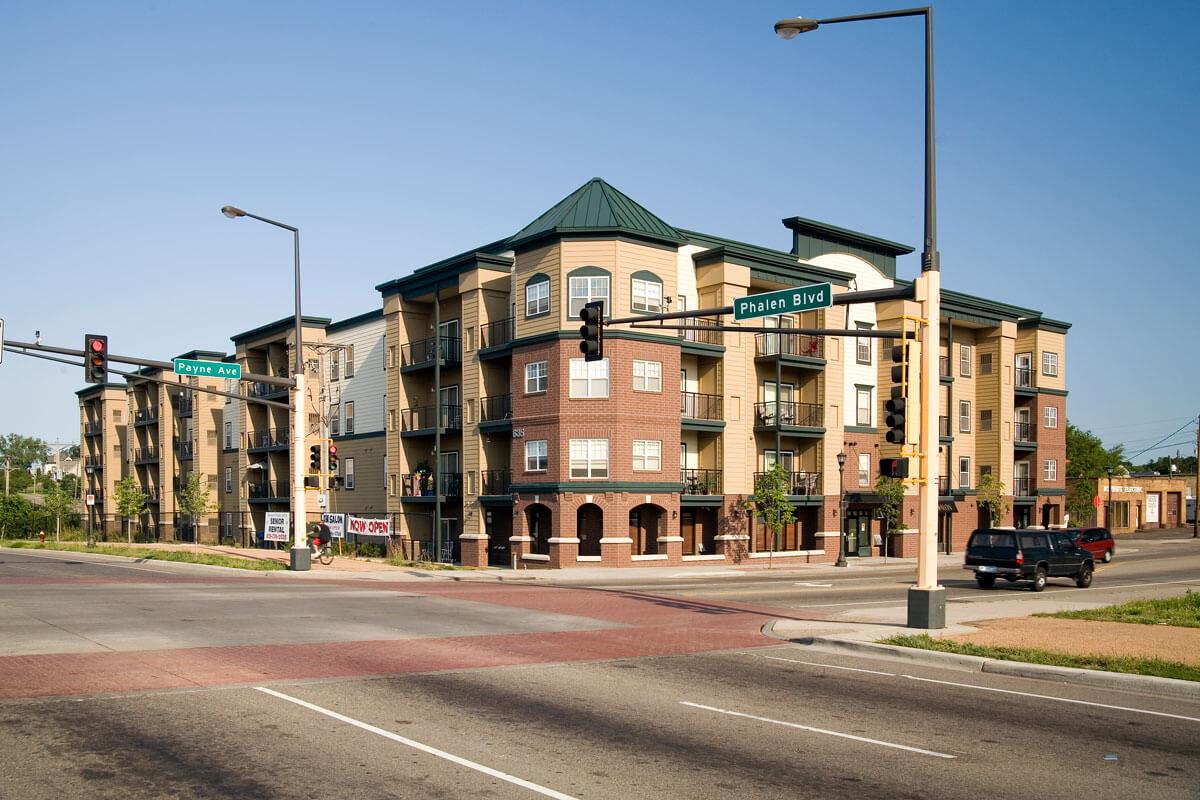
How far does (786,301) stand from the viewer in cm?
1833

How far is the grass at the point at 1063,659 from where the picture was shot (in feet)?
42.8

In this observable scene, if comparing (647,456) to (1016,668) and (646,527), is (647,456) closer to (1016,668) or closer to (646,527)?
(646,527)

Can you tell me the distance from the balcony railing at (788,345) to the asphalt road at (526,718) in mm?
30401

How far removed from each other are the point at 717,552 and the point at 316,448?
19.5 metres

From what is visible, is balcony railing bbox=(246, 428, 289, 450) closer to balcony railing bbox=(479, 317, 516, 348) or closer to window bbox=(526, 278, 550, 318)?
balcony railing bbox=(479, 317, 516, 348)

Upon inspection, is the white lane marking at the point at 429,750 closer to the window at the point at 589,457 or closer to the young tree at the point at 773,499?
the window at the point at 589,457

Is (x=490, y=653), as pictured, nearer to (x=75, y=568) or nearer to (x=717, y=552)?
(x=75, y=568)

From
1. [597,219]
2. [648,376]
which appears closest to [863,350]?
[648,376]

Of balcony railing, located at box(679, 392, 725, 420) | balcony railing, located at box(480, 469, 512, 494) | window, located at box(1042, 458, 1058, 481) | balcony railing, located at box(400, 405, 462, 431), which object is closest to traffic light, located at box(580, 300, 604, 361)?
balcony railing, located at box(480, 469, 512, 494)

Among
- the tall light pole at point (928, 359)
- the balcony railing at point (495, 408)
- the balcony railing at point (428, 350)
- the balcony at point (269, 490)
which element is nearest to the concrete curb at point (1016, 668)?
the tall light pole at point (928, 359)

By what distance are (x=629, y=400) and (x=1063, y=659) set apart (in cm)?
2735

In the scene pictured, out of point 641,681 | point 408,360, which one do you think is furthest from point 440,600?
point 408,360

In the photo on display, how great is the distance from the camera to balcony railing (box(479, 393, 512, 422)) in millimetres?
44438

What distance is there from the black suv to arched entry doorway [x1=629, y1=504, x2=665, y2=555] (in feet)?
51.0
